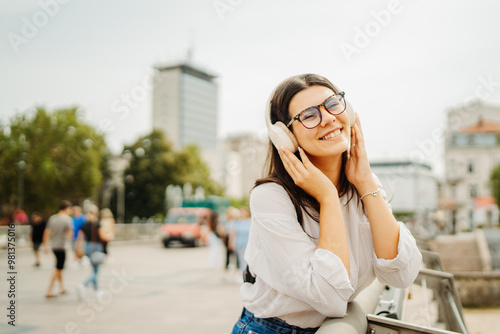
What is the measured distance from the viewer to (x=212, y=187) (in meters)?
63.7

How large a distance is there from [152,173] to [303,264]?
5054cm

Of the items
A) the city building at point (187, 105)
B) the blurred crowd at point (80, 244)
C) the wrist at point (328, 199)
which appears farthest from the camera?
the city building at point (187, 105)

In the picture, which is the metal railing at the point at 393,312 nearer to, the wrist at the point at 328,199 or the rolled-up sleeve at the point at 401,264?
the rolled-up sleeve at the point at 401,264

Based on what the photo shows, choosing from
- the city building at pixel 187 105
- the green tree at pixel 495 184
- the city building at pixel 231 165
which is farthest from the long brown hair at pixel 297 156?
the city building at pixel 187 105

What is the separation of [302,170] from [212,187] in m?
62.4

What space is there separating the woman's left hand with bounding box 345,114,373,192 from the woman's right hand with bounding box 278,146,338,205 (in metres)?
0.14

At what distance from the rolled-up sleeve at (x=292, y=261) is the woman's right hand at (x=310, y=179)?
0.07 meters

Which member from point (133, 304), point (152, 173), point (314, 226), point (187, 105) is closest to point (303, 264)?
point (314, 226)

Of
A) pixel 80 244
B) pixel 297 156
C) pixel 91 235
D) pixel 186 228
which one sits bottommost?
pixel 186 228

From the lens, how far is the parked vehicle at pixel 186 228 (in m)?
25.6

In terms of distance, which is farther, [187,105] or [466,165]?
[187,105]

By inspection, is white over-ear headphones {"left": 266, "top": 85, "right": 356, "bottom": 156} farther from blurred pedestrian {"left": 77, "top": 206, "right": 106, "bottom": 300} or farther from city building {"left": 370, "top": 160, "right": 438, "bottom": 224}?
city building {"left": 370, "top": 160, "right": 438, "bottom": 224}

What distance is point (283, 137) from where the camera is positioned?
166cm

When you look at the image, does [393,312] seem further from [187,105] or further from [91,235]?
[187,105]
